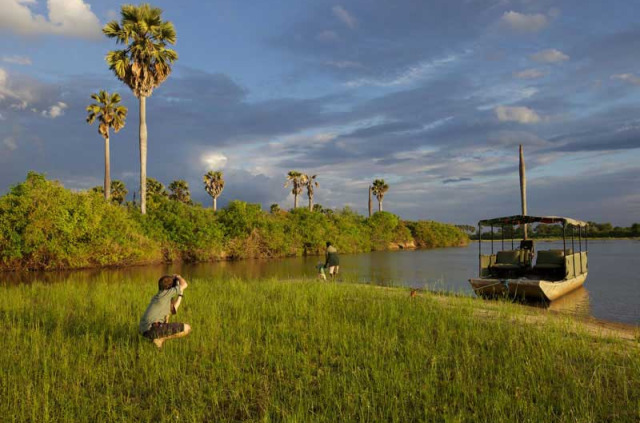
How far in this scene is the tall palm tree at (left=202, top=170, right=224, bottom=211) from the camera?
7375 centimetres

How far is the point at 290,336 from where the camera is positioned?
27.3 ft

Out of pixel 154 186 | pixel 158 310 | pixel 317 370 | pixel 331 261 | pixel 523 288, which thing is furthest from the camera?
pixel 154 186

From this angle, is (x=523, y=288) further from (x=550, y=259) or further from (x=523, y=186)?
(x=523, y=186)

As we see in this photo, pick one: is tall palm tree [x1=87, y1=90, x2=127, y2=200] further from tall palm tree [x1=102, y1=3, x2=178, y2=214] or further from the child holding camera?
the child holding camera

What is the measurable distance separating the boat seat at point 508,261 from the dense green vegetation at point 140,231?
91.4 feet

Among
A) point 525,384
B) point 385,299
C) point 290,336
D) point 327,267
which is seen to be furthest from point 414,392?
point 327,267

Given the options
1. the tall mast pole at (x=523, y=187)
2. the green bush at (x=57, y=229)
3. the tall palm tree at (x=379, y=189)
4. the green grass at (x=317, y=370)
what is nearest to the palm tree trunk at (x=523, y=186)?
the tall mast pole at (x=523, y=187)

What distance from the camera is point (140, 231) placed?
37156mm

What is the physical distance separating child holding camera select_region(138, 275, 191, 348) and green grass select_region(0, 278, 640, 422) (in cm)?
30

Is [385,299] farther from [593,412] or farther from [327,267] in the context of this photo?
[327,267]

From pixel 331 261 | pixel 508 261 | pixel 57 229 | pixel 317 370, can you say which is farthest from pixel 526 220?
pixel 57 229

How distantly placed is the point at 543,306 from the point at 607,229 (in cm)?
12049

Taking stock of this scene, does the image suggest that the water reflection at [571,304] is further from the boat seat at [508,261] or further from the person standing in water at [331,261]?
the person standing in water at [331,261]

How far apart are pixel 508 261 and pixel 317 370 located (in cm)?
1735
